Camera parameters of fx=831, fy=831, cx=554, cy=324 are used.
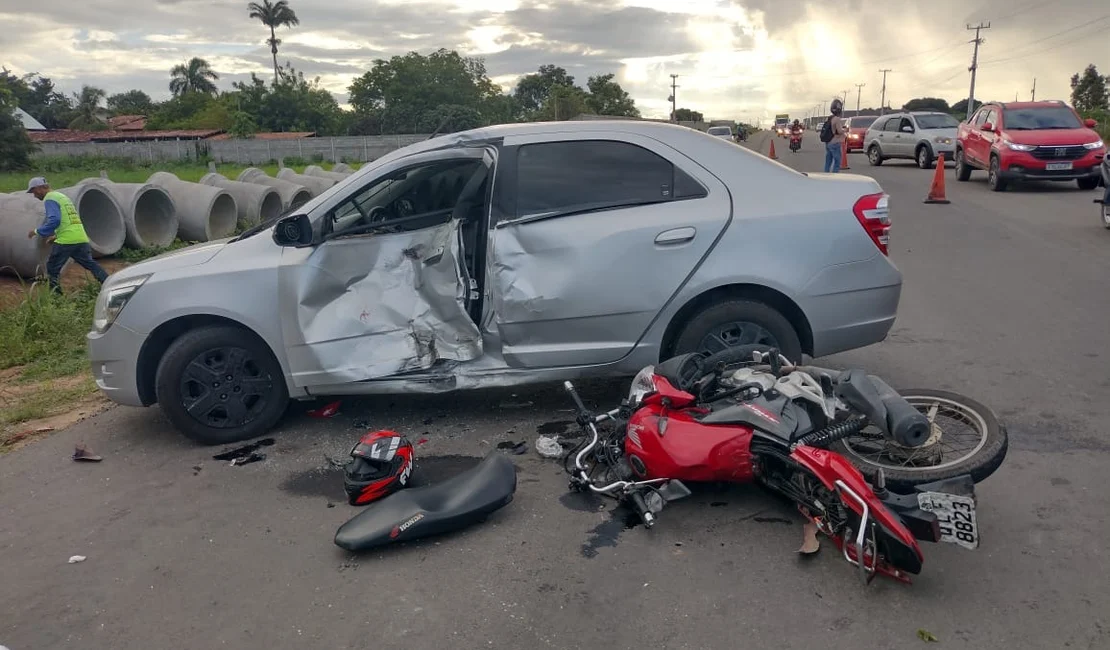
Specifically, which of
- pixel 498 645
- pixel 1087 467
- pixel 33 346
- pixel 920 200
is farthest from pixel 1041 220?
pixel 33 346

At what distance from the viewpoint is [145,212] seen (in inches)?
575

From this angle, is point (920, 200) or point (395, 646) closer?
point (395, 646)

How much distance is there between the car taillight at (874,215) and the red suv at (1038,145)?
13.2 metres

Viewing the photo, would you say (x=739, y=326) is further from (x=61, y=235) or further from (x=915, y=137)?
(x=915, y=137)

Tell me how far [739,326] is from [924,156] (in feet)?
70.5

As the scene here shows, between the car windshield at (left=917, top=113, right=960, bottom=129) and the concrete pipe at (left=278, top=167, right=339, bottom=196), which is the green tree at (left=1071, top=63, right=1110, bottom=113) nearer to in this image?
the car windshield at (left=917, top=113, right=960, bottom=129)

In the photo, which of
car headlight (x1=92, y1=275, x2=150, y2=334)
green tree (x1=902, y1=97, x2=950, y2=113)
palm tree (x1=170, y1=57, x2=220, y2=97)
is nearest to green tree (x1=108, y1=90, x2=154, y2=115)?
palm tree (x1=170, y1=57, x2=220, y2=97)

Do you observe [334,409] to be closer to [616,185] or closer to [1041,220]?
[616,185]

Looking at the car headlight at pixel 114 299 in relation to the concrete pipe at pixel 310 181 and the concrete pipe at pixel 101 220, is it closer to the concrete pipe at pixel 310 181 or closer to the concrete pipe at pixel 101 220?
the concrete pipe at pixel 101 220

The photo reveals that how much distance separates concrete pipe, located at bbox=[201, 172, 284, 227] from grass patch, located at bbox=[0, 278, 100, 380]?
19.5ft

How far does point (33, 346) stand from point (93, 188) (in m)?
5.59

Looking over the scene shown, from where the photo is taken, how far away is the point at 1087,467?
13.7 ft

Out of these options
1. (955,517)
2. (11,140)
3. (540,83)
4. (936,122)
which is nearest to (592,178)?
(955,517)

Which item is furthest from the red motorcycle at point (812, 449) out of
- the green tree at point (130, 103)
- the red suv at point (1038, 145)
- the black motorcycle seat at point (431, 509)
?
the green tree at point (130, 103)
